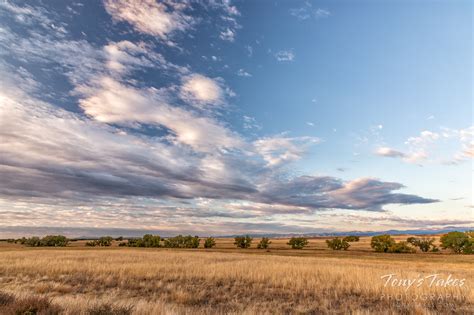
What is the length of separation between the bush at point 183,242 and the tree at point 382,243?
2454 inches

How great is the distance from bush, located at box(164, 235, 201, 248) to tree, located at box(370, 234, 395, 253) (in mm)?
62343

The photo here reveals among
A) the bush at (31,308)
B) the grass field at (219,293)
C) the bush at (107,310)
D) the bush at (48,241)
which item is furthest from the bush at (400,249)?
the bush at (48,241)

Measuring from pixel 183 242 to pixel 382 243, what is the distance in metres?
70.5

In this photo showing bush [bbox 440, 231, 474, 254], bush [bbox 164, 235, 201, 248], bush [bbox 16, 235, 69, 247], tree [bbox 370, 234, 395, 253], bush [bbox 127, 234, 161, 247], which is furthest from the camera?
bush [bbox 16, 235, 69, 247]

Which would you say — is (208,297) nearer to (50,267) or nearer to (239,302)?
(239,302)

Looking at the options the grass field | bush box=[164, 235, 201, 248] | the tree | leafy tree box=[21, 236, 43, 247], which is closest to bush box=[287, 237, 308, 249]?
the tree

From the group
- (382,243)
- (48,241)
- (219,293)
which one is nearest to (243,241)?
(382,243)

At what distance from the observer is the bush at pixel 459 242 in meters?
85.8

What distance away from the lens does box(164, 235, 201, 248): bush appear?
116750 mm

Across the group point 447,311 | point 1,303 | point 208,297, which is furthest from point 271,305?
point 1,303

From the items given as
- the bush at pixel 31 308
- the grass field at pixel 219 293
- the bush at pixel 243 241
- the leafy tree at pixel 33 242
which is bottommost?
the leafy tree at pixel 33 242

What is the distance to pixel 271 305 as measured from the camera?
43.1 feet

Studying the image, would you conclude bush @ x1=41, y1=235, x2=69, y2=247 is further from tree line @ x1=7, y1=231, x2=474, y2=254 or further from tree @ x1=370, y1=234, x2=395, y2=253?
tree @ x1=370, y1=234, x2=395, y2=253

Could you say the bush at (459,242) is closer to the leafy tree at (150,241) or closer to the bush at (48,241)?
the leafy tree at (150,241)
